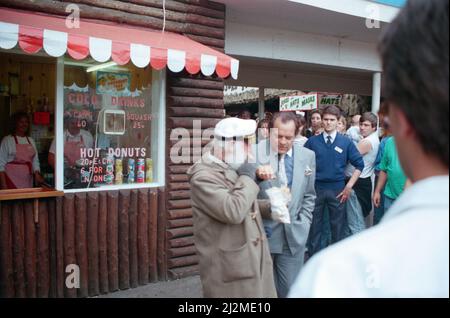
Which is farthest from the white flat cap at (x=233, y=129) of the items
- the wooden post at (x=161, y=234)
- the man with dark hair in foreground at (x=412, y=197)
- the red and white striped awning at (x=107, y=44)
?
the wooden post at (x=161, y=234)

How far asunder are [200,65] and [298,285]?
414cm

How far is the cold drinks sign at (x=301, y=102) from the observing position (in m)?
12.6

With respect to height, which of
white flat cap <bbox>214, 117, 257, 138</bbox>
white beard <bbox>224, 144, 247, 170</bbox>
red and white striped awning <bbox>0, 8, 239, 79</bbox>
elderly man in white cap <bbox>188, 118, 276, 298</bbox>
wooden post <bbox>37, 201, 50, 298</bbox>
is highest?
red and white striped awning <bbox>0, 8, 239, 79</bbox>

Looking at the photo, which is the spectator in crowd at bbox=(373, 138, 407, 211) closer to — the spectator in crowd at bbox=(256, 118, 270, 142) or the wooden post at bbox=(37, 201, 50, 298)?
the spectator in crowd at bbox=(256, 118, 270, 142)

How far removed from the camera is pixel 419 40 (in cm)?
89

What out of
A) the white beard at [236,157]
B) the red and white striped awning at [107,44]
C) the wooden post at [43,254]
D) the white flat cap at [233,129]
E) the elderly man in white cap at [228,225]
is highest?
the red and white striped awning at [107,44]

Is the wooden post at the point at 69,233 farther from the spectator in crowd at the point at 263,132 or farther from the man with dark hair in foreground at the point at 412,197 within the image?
the man with dark hair in foreground at the point at 412,197

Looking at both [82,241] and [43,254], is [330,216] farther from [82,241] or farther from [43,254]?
[43,254]

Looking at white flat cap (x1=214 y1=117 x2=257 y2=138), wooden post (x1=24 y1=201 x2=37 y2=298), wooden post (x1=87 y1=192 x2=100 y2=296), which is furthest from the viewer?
wooden post (x1=87 y1=192 x2=100 y2=296)

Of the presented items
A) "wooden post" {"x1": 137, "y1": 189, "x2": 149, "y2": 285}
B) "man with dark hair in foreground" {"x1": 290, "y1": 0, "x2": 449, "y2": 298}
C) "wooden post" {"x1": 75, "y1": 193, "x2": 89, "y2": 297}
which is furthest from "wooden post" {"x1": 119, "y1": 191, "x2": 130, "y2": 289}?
"man with dark hair in foreground" {"x1": 290, "y1": 0, "x2": 449, "y2": 298}

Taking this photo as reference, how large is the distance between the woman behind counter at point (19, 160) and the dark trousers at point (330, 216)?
3.32 metres

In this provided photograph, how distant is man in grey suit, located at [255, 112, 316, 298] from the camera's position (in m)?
3.67

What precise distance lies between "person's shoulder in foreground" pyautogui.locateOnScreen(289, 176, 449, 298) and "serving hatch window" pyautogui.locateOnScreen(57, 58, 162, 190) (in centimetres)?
448

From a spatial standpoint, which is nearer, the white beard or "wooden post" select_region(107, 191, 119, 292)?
the white beard
